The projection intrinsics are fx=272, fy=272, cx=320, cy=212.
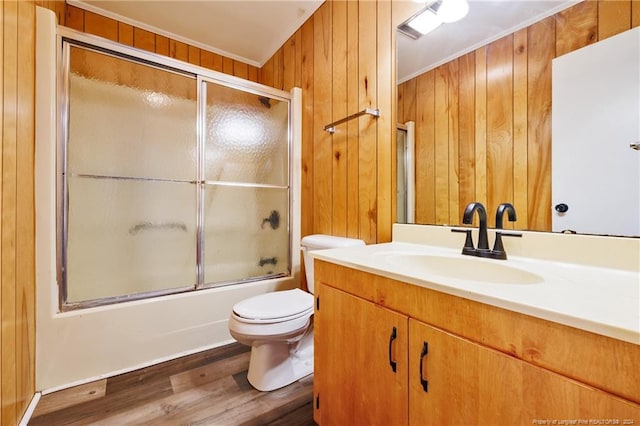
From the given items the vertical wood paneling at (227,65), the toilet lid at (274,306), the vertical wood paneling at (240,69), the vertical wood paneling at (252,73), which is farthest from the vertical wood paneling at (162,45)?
the toilet lid at (274,306)

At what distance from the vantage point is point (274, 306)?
1.40 meters

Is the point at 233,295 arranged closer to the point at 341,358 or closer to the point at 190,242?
the point at 190,242

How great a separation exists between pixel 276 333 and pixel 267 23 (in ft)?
7.37

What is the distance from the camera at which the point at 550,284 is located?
25.6 inches

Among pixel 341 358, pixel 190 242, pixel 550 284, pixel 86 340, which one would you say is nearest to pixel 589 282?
pixel 550 284

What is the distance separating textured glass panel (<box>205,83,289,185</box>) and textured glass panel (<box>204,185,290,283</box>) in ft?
0.39

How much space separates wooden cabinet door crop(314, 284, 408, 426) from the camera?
2.55 ft

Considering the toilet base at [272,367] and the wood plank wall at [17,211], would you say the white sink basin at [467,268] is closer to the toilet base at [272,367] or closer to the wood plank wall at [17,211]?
the toilet base at [272,367]

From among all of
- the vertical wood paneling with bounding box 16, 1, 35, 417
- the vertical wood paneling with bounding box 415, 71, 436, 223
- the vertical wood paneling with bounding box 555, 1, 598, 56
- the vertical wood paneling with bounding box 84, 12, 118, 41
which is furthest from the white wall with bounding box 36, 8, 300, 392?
the vertical wood paneling with bounding box 555, 1, 598, 56

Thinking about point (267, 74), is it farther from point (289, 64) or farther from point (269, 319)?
point (269, 319)

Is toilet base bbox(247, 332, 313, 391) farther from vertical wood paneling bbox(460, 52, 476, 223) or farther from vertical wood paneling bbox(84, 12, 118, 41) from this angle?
vertical wood paneling bbox(84, 12, 118, 41)

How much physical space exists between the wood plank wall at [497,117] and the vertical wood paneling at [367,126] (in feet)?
0.69

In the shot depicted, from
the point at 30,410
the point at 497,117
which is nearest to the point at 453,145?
the point at 497,117

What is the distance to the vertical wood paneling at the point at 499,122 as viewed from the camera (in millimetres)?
1043
